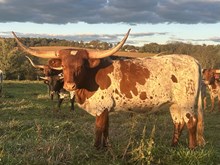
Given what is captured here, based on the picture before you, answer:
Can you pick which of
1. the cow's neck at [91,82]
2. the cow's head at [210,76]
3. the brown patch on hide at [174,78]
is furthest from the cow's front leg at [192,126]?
the cow's head at [210,76]

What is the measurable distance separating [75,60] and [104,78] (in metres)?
0.80

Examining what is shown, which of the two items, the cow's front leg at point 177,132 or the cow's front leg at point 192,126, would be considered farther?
the cow's front leg at point 177,132

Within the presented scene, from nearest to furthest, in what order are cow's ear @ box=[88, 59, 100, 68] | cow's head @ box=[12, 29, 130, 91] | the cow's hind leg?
1. cow's head @ box=[12, 29, 130, 91]
2. cow's ear @ box=[88, 59, 100, 68]
3. the cow's hind leg

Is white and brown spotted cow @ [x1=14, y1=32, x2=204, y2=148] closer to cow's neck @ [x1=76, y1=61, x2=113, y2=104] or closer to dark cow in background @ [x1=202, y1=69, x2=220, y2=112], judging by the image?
cow's neck @ [x1=76, y1=61, x2=113, y2=104]

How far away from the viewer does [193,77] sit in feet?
29.9

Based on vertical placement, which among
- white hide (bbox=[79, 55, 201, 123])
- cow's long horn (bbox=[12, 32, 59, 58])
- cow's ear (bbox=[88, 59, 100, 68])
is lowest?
white hide (bbox=[79, 55, 201, 123])

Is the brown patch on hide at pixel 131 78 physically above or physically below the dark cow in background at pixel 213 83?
above

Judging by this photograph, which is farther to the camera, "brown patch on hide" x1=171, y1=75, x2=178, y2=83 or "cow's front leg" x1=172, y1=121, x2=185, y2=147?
"cow's front leg" x1=172, y1=121, x2=185, y2=147

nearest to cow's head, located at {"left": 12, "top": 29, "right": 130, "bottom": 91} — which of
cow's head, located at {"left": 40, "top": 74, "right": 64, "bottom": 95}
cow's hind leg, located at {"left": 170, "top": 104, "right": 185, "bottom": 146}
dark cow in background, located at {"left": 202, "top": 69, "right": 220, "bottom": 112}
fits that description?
cow's hind leg, located at {"left": 170, "top": 104, "right": 185, "bottom": 146}

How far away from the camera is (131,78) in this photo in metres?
8.84

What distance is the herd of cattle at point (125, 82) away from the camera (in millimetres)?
8594

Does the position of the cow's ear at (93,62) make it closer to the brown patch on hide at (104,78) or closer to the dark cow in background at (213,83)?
the brown patch on hide at (104,78)

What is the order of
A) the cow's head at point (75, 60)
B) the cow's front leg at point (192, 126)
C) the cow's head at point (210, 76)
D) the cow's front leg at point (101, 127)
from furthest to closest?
1. the cow's head at point (210, 76)
2. the cow's front leg at point (192, 126)
3. the cow's front leg at point (101, 127)
4. the cow's head at point (75, 60)

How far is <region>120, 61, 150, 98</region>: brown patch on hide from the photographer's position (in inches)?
345
